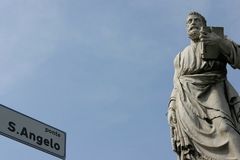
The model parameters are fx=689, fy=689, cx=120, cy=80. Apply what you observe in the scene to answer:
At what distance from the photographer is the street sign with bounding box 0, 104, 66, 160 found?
11.6 metres

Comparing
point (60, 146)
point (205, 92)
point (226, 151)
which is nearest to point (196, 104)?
point (205, 92)

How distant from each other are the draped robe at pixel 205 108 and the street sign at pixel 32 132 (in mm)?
1962

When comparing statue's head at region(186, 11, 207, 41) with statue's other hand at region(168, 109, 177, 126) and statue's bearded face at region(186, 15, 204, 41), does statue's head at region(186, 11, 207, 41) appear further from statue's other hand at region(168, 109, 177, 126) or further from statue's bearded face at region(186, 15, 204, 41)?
statue's other hand at region(168, 109, 177, 126)

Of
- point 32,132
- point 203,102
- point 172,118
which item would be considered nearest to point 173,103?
point 172,118

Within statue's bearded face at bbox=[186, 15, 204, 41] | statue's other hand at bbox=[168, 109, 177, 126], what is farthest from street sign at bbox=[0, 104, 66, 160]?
statue's bearded face at bbox=[186, 15, 204, 41]

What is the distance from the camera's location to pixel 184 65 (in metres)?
12.2

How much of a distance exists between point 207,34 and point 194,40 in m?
0.50

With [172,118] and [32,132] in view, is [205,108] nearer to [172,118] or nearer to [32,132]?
[172,118]

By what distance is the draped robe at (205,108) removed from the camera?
11.2 meters

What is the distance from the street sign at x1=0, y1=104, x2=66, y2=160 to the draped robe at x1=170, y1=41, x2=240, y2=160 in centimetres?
196

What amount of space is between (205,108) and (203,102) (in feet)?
0.45

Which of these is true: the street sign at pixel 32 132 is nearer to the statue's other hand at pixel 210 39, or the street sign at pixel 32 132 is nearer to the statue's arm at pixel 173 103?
the statue's arm at pixel 173 103

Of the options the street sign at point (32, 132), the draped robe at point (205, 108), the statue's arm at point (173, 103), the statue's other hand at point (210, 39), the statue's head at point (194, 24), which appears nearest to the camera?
the draped robe at point (205, 108)

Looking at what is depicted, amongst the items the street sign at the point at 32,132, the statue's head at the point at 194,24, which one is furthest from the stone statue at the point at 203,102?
the street sign at the point at 32,132
